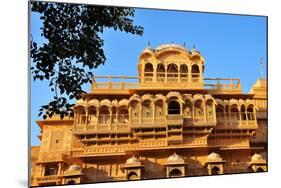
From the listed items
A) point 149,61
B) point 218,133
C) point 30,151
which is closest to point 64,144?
point 30,151

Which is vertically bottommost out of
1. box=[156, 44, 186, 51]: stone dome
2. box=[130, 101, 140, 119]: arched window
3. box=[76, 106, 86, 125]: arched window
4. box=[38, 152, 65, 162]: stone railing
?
box=[38, 152, 65, 162]: stone railing

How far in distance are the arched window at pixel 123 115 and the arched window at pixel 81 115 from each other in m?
0.31

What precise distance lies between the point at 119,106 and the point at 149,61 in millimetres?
476

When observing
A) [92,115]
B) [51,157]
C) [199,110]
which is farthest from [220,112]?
[51,157]

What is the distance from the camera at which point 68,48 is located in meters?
3.17

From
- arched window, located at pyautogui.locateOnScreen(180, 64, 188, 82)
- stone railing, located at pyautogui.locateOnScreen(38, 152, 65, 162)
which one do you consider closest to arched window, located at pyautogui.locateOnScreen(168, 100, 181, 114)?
arched window, located at pyautogui.locateOnScreen(180, 64, 188, 82)

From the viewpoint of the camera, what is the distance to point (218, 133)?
3574 millimetres

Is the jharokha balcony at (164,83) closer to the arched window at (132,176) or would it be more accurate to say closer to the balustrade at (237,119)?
the balustrade at (237,119)

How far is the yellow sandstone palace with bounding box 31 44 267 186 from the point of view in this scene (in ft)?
10.6

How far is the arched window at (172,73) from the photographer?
351 centimetres

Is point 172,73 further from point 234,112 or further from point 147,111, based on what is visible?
point 234,112

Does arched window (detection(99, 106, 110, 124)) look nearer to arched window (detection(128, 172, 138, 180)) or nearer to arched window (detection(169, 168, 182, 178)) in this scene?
arched window (detection(128, 172, 138, 180))

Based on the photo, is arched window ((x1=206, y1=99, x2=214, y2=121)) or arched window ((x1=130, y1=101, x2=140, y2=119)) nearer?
arched window ((x1=130, y1=101, x2=140, y2=119))

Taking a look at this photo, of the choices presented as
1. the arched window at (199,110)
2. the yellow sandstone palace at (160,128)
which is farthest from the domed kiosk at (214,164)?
the arched window at (199,110)
